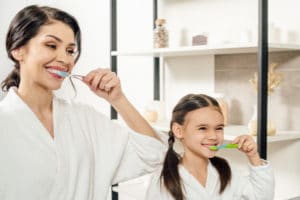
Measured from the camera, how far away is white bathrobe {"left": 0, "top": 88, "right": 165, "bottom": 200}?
1122 mm

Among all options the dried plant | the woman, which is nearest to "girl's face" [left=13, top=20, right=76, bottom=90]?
the woman

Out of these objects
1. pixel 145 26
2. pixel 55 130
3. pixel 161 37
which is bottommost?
pixel 55 130

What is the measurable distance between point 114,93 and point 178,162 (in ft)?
1.22

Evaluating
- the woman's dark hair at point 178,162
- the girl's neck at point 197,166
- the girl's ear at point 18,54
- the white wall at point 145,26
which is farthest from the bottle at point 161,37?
the girl's ear at point 18,54

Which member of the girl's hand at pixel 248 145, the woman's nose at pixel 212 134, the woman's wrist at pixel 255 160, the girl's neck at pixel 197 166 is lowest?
the girl's neck at pixel 197 166

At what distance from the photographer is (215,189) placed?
4.82ft

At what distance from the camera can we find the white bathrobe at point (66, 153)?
1122 millimetres

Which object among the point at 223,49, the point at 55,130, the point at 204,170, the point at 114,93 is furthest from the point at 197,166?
the point at 223,49

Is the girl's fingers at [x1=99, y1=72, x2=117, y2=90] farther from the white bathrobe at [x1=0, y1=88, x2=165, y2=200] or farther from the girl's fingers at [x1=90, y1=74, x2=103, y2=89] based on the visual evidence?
the white bathrobe at [x1=0, y1=88, x2=165, y2=200]

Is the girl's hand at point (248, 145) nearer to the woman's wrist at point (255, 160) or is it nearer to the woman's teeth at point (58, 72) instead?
the woman's wrist at point (255, 160)

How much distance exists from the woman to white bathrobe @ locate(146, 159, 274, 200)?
13cm

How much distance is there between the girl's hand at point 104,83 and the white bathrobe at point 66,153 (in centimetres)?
10

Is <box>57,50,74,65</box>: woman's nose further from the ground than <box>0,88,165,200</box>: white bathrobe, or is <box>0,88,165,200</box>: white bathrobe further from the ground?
<box>57,50,74,65</box>: woman's nose

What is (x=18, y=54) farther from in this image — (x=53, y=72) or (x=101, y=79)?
(x=101, y=79)
